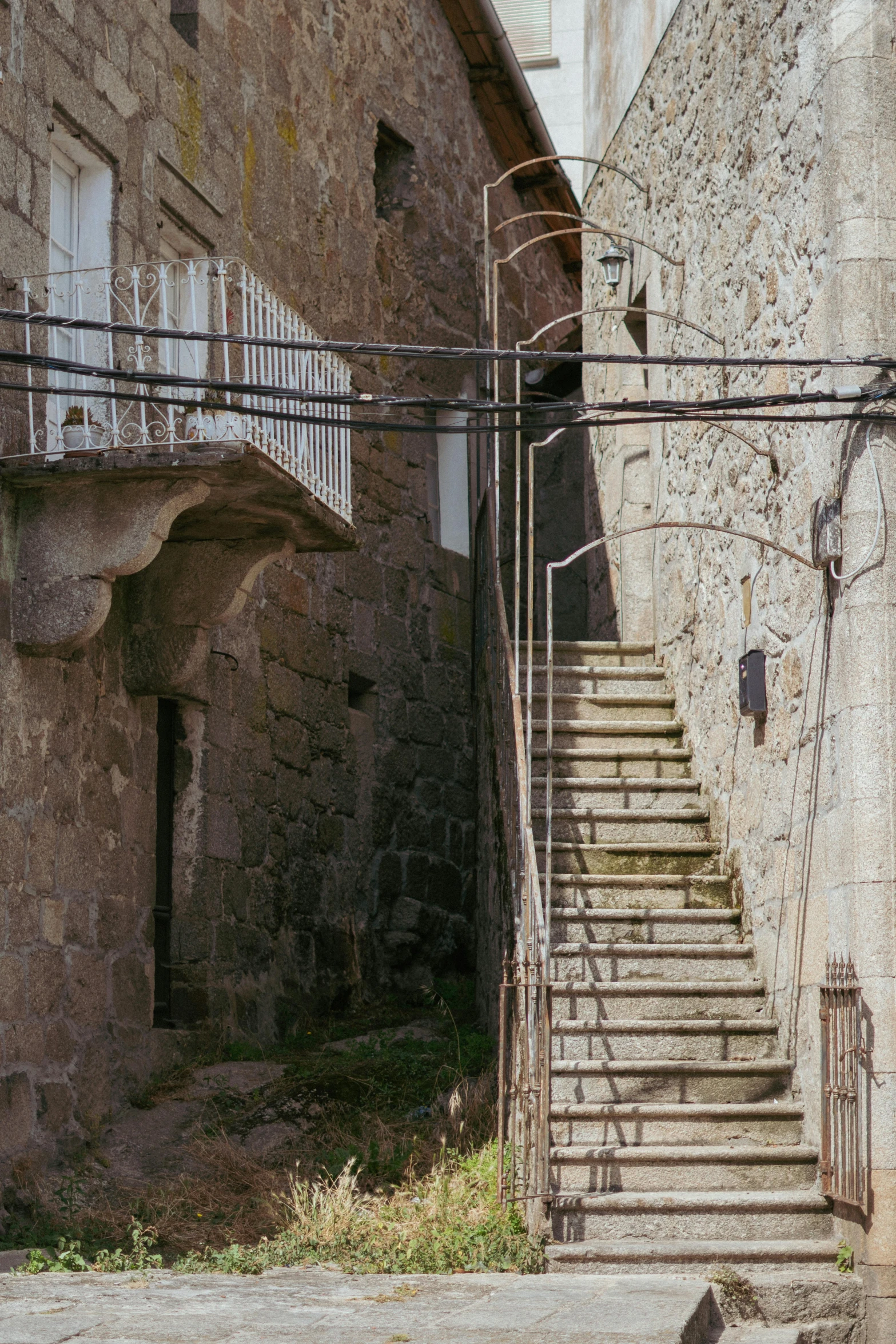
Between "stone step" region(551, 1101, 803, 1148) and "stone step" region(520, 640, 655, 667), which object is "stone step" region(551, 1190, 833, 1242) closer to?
"stone step" region(551, 1101, 803, 1148)

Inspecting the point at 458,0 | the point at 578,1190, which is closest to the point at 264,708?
the point at 578,1190

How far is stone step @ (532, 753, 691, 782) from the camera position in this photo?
7984 mm

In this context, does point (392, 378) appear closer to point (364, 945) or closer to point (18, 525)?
point (364, 945)

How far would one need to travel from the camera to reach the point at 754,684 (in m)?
6.89

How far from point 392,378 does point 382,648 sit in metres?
1.88

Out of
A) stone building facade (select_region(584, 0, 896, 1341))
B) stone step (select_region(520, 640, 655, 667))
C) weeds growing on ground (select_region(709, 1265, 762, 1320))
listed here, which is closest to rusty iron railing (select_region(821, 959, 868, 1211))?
stone building facade (select_region(584, 0, 896, 1341))

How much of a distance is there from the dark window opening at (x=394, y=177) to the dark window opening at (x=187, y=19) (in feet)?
10.2

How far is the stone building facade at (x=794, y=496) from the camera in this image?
18.9 feet

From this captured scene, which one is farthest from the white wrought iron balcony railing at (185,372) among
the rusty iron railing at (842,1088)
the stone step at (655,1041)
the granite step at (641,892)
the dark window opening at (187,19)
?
the rusty iron railing at (842,1088)

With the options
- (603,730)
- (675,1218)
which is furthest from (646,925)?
(675,1218)

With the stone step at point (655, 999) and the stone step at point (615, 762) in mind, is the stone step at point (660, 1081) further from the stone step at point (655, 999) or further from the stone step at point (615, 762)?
the stone step at point (615, 762)

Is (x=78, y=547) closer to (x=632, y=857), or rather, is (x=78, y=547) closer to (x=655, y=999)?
(x=632, y=857)

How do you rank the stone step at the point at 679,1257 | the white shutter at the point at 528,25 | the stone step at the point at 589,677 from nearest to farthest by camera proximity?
1. the stone step at the point at 679,1257
2. the stone step at the point at 589,677
3. the white shutter at the point at 528,25

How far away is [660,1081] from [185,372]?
387 cm
